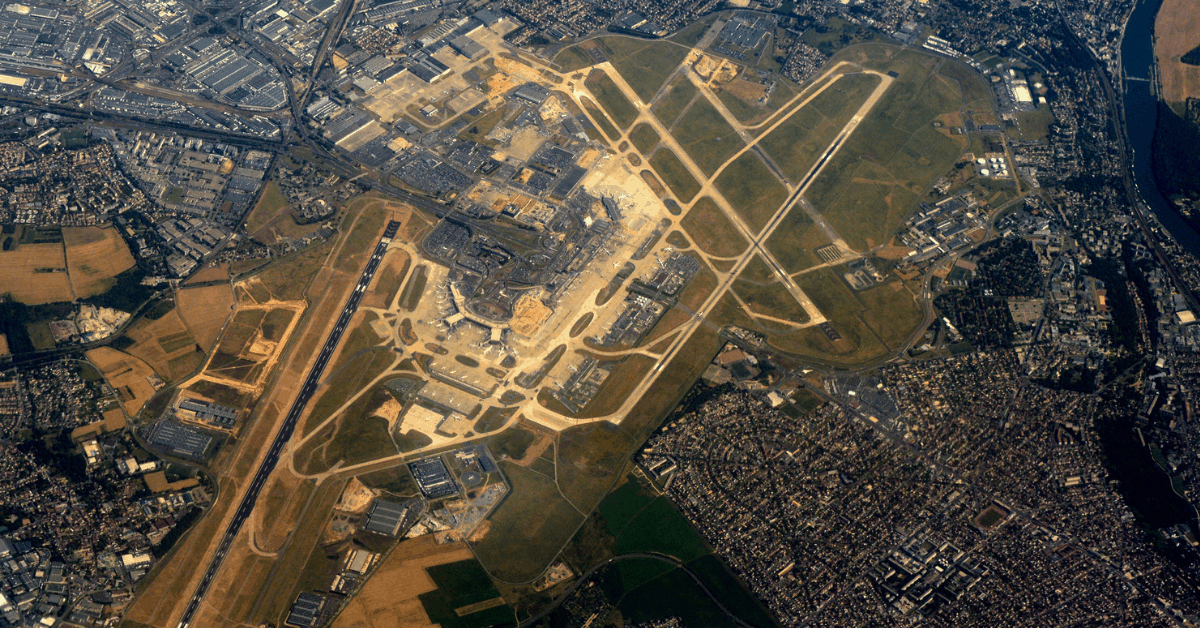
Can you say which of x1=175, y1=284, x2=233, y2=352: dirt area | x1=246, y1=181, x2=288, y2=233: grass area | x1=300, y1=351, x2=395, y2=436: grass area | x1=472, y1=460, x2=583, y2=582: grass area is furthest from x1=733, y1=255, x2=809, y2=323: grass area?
x1=175, y1=284, x2=233, y2=352: dirt area

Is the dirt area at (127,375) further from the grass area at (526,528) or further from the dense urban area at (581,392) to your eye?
Answer: the grass area at (526,528)

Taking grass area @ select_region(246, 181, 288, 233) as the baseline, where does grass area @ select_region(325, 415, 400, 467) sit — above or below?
below

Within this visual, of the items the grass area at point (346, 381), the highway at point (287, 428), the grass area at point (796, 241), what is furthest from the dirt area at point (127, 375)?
the grass area at point (796, 241)

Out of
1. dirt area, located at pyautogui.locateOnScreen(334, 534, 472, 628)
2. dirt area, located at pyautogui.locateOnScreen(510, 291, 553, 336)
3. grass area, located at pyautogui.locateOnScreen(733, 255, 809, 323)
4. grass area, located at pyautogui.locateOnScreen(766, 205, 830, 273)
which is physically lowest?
dirt area, located at pyautogui.locateOnScreen(334, 534, 472, 628)

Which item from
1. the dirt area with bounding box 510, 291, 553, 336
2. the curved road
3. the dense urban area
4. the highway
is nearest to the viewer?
the curved road

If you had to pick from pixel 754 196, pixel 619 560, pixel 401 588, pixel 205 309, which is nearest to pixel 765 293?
pixel 754 196

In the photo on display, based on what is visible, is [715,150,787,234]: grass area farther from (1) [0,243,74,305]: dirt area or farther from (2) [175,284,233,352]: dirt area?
(1) [0,243,74,305]: dirt area

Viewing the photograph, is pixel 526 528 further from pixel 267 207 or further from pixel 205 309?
pixel 267 207
